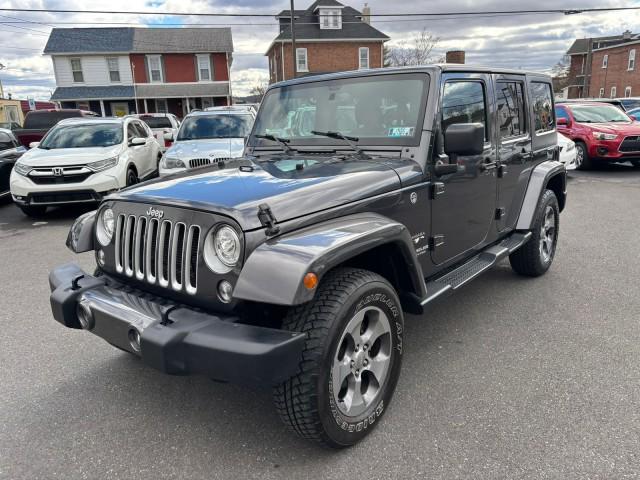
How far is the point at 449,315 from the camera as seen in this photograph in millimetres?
4148

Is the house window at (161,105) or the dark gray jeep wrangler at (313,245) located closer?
the dark gray jeep wrangler at (313,245)

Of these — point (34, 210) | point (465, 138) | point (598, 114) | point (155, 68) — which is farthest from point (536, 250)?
point (155, 68)

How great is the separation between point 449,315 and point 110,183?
621 centimetres

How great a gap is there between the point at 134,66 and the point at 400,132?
3323 cm

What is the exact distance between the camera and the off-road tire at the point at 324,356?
2.20 metres

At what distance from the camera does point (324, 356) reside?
220 cm

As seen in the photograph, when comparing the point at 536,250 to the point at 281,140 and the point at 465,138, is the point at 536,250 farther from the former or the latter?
the point at 281,140

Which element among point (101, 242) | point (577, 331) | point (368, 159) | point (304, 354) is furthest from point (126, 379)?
point (577, 331)

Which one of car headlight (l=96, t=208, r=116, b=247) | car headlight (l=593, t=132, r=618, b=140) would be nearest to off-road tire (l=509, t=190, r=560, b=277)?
car headlight (l=96, t=208, r=116, b=247)

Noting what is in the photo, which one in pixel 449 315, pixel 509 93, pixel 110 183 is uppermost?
pixel 509 93

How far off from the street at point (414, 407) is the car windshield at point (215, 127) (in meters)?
5.95

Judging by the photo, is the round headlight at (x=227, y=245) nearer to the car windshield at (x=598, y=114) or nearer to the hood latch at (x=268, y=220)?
the hood latch at (x=268, y=220)

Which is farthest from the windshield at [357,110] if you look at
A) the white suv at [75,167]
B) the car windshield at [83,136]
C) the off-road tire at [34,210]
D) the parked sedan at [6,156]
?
the parked sedan at [6,156]

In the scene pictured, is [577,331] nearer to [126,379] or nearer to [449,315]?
[449,315]
